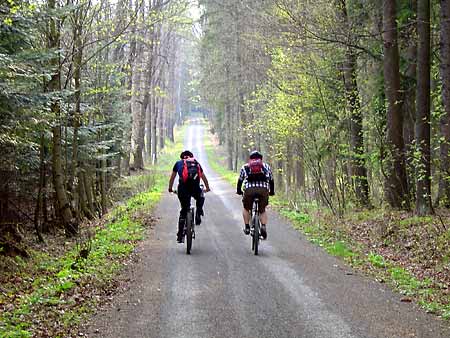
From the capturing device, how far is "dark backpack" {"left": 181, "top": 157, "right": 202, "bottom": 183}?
36.5 feet

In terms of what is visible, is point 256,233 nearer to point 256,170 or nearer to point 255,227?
point 255,227

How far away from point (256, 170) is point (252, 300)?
149 inches

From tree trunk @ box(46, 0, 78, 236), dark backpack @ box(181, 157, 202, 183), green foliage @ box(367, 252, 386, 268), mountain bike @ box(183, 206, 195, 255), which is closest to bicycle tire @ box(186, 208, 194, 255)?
mountain bike @ box(183, 206, 195, 255)

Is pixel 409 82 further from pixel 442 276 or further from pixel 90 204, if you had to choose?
pixel 90 204

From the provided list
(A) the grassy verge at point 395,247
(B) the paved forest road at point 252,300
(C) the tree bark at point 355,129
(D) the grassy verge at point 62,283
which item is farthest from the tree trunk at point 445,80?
(D) the grassy verge at point 62,283

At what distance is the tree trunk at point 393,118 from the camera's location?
14.7 meters

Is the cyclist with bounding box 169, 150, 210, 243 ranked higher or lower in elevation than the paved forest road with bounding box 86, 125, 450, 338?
higher

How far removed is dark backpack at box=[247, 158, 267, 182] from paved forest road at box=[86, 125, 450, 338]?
5.04 feet

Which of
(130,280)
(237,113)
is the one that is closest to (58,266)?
(130,280)

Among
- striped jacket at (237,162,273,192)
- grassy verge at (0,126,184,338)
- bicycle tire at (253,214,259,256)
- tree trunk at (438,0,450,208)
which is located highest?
tree trunk at (438,0,450,208)

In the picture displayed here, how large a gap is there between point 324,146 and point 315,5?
475 centimetres

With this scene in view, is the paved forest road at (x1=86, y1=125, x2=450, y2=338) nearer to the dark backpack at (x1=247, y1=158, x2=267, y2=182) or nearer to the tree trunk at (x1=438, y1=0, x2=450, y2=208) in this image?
the dark backpack at (x1=247, y1=158, x2=267, y2=182)

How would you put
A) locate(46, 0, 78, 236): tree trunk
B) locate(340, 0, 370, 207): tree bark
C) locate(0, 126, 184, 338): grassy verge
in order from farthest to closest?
locate(340, 0, 370, 207): tree bark < locate(46, 0, 78, 236): tree trunk < locate(0, 126, 184, 338): grassy verge

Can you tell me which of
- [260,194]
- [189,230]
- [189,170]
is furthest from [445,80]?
[189,230]
